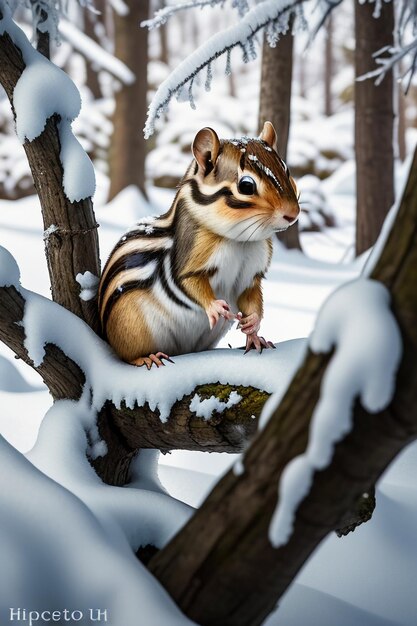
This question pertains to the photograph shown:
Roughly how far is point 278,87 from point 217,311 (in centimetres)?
493

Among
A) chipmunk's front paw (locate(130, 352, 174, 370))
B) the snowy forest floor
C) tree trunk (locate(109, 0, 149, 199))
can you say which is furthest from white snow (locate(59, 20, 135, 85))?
chipmunk's front paw (locate(130, 352, 174, 370))

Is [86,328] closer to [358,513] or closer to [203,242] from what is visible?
[203,242]

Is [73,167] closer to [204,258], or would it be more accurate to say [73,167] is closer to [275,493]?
[204,258]

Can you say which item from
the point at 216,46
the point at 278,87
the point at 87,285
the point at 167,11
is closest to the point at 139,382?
the point at 87,285

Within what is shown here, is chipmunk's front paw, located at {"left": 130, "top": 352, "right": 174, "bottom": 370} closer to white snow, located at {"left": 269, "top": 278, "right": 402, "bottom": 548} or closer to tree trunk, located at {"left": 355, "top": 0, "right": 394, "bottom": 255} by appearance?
white snow, located at {"left": 269, "top": 278, "right": 402, "bottom": 548}

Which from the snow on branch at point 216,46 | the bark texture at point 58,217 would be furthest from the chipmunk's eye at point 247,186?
the bark texture at point 58,217

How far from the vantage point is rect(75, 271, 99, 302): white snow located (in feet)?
10.2

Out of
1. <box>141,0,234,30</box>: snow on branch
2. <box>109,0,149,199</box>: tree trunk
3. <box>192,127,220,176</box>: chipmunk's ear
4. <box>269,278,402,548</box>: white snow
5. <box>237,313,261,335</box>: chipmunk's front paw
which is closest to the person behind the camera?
<box>269,278,402,548</box>: white snow

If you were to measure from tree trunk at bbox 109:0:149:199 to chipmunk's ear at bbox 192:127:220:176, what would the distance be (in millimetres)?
7345

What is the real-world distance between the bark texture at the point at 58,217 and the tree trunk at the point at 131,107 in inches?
272

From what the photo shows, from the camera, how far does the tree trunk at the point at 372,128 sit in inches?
275

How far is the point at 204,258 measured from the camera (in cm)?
269

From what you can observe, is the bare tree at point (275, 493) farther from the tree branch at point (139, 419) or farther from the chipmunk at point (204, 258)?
the chipmunk at point (204, 258)

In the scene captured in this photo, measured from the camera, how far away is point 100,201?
37.6 feet
